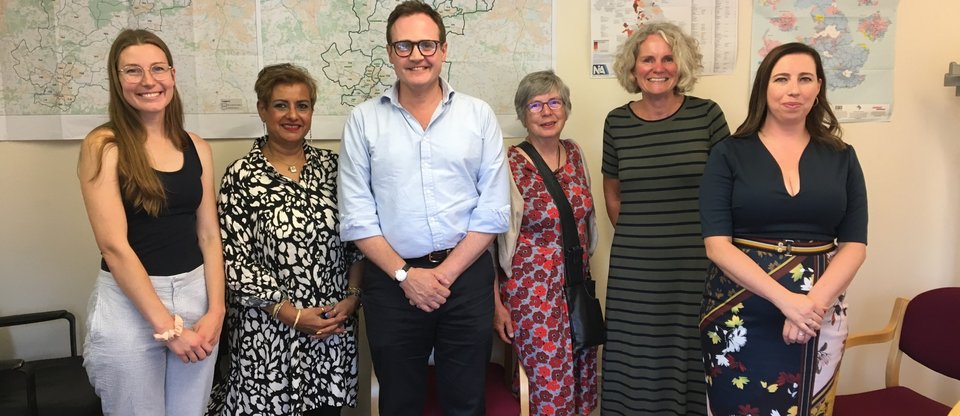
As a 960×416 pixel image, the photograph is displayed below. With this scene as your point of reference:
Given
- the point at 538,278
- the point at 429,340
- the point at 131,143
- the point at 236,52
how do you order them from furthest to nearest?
1. the point at 236,52
2. the point at 538,278
3. the point at 429,340
4. the point at 131,143

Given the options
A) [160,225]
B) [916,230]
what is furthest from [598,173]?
[160,225]

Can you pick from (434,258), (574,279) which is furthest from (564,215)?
(434,258)

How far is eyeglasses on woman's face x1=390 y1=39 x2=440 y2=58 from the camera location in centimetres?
178

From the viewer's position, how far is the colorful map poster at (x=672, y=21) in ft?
8.59

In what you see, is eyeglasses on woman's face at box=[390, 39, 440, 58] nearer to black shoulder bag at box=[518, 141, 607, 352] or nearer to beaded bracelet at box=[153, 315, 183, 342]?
black shoulder bag at box=[518, 141, 607, 352]

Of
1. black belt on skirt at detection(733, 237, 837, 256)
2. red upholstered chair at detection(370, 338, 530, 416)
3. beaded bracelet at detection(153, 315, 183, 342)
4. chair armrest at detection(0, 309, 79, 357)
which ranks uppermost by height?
black belt on skirt at detection(733, 237, 837, 256)

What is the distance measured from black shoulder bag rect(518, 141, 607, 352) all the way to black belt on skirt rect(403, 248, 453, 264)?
0.52m

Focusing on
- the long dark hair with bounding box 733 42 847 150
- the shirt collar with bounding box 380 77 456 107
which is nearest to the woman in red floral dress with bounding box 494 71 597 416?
the shirt collar with bounding box 380 77 456 107

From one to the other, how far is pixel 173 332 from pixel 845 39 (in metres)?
2.92

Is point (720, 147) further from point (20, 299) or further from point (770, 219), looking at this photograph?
point (20, 299)

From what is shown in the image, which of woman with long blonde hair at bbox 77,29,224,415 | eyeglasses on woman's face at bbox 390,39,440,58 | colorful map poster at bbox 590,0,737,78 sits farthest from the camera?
colorful map poster at bbox 590,0,737,78

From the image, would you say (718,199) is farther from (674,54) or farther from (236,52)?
(236,52)

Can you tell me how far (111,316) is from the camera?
166 cm

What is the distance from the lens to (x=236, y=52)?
7.93 ft
